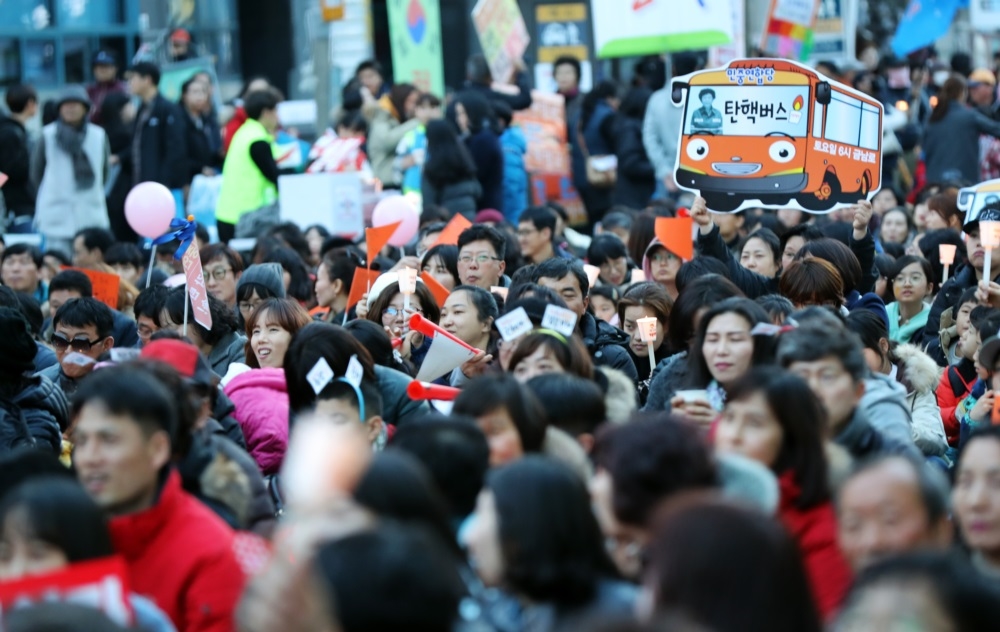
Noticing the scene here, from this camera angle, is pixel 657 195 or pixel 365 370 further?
pixel 657 195

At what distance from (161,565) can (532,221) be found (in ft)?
24.4

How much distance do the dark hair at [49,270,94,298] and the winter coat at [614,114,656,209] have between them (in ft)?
22.4

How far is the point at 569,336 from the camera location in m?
6.46

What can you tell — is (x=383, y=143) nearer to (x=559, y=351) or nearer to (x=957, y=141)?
(x=957, y=141)

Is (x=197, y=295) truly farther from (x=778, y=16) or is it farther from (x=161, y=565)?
(x=778, y=16)

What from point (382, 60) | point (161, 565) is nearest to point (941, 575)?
point (161, 565)

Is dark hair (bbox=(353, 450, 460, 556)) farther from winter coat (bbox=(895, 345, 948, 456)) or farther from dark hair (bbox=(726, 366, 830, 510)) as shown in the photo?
winter coat (bbox=(895, 345, 948, 456))

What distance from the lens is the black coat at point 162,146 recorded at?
47.2 ft

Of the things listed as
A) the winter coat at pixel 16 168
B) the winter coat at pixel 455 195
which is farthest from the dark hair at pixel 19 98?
the winter coat at pixel 455 195

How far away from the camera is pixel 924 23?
18359 millimetres

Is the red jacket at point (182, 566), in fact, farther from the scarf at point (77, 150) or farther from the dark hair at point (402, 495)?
the scarf at point (77, 150)

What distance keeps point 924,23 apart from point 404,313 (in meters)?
11.8

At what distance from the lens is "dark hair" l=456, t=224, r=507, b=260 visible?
907cm

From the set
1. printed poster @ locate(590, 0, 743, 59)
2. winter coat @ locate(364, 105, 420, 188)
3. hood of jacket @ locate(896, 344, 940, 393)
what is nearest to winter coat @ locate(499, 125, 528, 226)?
→ winter coat @ locate(364, 105, 420, 188)
